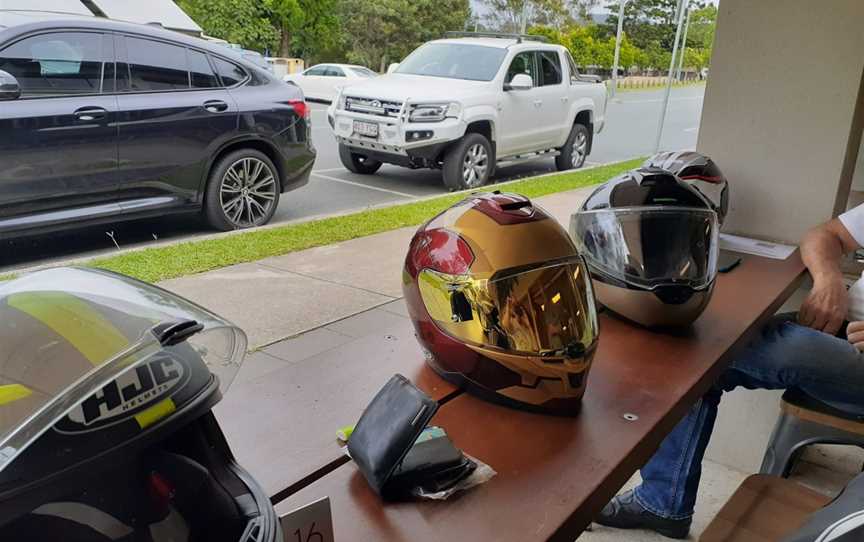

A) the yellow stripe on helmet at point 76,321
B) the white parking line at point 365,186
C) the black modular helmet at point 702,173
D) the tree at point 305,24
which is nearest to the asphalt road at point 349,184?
the white parking line at point 365,186

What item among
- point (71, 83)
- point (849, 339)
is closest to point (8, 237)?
point (71, 83)

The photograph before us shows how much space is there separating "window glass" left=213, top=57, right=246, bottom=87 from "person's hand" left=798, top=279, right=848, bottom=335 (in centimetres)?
341

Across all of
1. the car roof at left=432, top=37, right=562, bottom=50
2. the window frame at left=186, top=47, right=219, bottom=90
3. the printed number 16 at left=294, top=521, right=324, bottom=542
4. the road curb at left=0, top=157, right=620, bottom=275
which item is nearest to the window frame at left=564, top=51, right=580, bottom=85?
the car roof at left=432, top=37, right=562, bottom=50

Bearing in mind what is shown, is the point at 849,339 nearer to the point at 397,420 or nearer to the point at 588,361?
the point at 588,361

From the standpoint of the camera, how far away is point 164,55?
376 centimetres

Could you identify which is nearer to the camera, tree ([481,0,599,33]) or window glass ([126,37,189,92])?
window glass ([126,37,189,92])

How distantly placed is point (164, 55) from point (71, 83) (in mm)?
612

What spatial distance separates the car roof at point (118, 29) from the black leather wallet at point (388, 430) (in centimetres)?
303

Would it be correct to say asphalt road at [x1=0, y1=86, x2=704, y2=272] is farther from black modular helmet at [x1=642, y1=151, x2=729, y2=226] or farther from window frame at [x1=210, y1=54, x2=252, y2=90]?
window frame at [x1=210, y1=54, x2=252, y2=90]

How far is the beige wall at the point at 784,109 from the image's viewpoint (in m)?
2.00

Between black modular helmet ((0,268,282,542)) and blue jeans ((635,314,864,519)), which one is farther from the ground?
black modular helmet ((0,268,282,542))

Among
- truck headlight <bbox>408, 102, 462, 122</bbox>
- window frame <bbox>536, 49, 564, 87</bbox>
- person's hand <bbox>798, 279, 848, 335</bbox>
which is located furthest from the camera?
Result: window frame <bbox>536, 49, 564, 87</bbox>

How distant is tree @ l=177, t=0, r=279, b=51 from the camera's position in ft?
11.6

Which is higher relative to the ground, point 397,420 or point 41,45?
point 41,45
